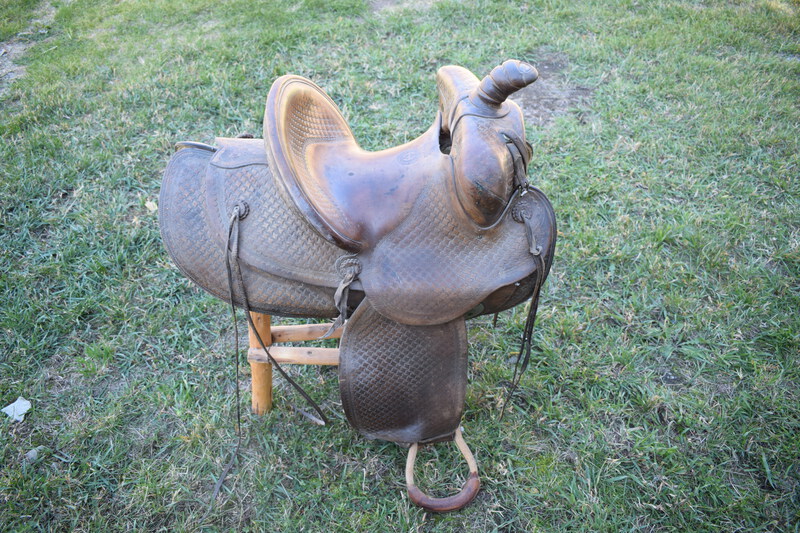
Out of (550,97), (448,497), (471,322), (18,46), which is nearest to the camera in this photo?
(448,497)

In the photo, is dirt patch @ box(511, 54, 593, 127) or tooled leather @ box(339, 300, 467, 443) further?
dirt patch @ box(511, 54, 593, 127)

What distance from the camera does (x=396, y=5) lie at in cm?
424

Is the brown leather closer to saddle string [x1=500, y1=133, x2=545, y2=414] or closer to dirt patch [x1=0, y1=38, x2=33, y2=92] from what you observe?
saddle string [x1=500, y1=133, x2=545, y2=414]

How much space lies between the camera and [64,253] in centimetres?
236

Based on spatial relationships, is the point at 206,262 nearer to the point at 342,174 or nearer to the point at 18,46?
the point at 342,174

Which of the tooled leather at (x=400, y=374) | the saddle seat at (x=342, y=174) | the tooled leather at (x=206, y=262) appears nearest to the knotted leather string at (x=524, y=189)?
the saddle seat at (x=342, y=174)

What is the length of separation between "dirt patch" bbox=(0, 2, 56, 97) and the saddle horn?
3599 millimetres

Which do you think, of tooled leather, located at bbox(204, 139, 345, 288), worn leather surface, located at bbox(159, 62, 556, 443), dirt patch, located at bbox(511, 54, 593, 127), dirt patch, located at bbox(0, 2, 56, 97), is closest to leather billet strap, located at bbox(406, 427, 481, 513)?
worn leather surface, located at bbox(159, 62, 556, 443)

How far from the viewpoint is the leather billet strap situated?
1599mm

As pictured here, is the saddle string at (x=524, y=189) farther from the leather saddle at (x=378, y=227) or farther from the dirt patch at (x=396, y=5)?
the dirt patch at (x=396, y=5)

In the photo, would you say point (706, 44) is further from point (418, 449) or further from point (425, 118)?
point (418, 449)

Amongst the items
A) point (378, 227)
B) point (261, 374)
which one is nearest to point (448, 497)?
point (261, 374)

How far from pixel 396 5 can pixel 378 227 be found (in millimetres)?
3623

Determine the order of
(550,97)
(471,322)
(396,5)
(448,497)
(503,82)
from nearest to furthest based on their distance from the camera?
(503,82) < (448,497) < (471,322) < (550,97) < (396,5)
